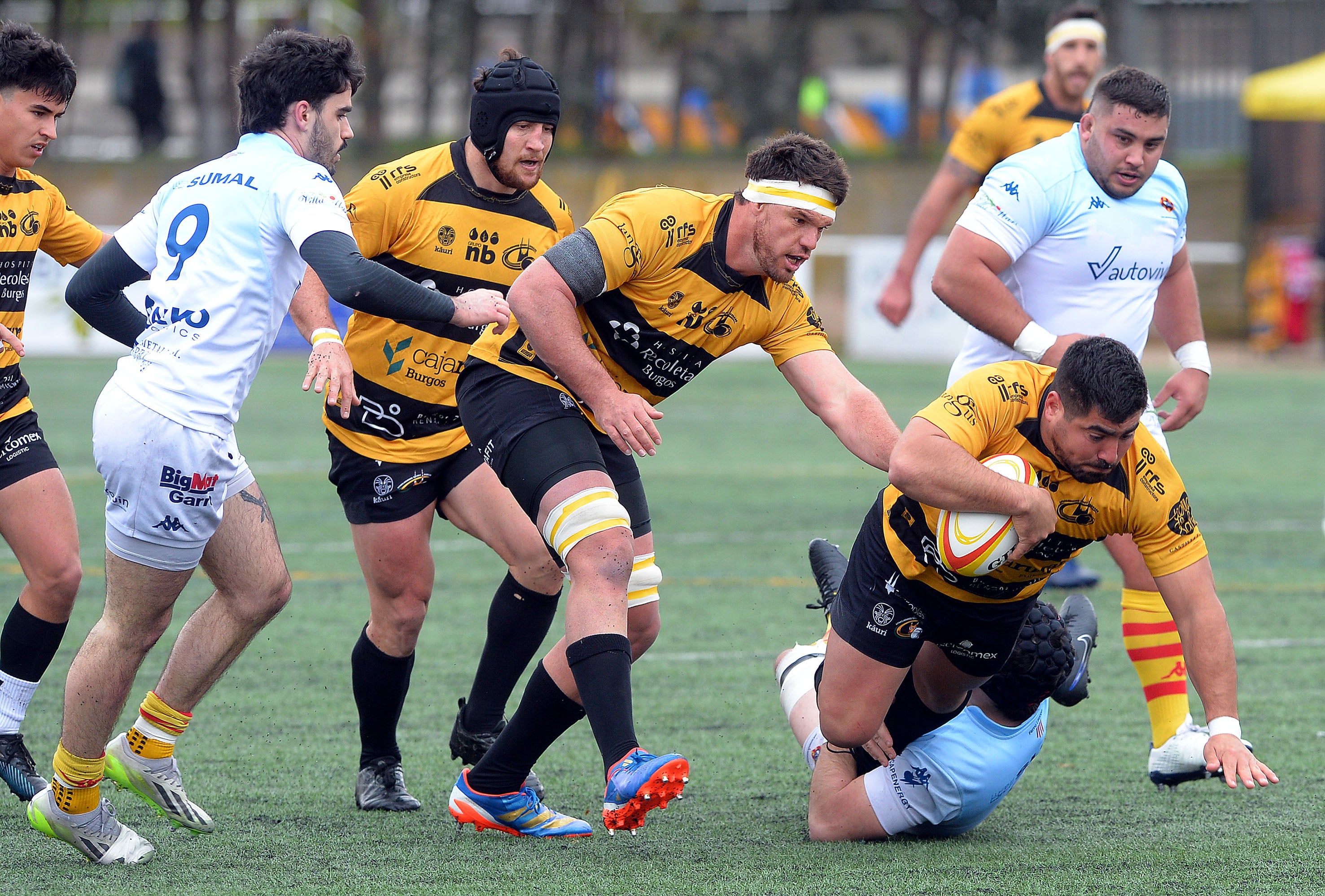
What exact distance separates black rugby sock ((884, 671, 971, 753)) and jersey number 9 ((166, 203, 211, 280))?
7.41 ft

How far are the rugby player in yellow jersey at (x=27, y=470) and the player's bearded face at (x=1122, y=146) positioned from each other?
3.22m

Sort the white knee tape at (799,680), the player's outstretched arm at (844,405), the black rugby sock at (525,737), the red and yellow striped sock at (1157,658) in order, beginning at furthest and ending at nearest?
the red and yellow striped sock at (1157,658), the white knee tape at (799,680), the player's outstretched arm at (844,405), the black rugby sock at (525,737)

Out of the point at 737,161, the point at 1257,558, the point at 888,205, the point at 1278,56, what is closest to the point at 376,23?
the point at 737,161

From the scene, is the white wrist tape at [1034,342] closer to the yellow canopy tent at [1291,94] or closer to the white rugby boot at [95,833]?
the white rugby boot at [95,833]

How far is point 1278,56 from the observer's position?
24531 mm

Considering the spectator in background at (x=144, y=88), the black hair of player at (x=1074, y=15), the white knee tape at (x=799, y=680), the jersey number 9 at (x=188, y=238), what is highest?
the black hair of player at (x=1074, y=15)

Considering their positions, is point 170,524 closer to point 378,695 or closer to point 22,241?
point 378,695

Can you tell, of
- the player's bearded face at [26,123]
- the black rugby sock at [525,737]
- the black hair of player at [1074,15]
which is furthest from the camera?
the black hair of player at [1074,15]

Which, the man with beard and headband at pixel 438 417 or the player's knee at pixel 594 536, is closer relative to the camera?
the player's knee at pixel 594 536

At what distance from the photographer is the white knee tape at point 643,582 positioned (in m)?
4.75

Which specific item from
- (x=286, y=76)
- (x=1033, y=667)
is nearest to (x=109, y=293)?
(x=286, y=76)

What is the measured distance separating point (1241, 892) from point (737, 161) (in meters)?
21.2

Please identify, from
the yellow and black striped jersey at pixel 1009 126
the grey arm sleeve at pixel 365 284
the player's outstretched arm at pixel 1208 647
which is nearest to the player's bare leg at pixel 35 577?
the grey arm sleeve at pixel 365 284

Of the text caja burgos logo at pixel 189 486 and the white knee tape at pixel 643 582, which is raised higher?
the text caja burgos logo at pixel 189 486
